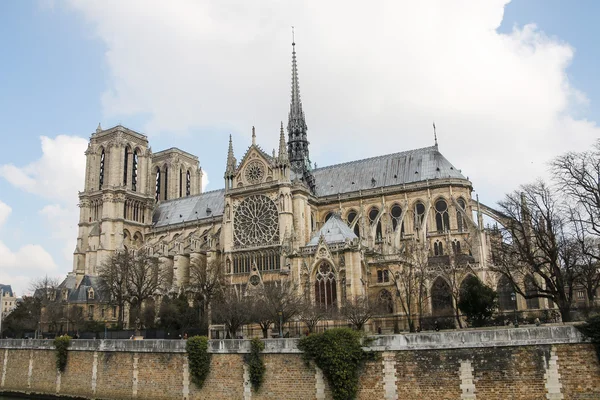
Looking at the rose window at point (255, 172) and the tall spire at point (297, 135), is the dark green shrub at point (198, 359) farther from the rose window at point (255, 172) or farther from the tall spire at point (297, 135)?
the tall spire at point (297, 135)

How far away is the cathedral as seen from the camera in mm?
43188

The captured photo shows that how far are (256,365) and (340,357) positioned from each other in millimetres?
4435

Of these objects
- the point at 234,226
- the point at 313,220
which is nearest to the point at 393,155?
the point at 313,220

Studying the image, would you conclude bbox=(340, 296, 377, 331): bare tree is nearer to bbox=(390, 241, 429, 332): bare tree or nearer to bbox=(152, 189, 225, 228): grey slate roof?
bbox=(390, 241, 429, 332): bare tree

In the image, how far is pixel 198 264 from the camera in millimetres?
59594

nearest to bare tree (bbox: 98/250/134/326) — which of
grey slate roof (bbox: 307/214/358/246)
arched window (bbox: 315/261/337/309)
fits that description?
grey slate roof (bbox: 307/214/358/246)

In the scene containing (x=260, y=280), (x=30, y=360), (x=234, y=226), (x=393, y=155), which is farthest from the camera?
(x=393, y=155)

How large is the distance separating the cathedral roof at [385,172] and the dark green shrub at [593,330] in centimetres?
3764

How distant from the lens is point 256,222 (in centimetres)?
5662

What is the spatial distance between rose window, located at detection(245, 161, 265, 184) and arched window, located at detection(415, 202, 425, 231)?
16.4 m

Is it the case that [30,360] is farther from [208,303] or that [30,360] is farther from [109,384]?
[208,303]

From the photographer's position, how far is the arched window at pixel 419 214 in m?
54.1

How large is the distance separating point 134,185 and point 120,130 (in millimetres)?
8055

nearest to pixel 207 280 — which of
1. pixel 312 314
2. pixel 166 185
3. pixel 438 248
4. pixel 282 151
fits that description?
pixel 282 151
